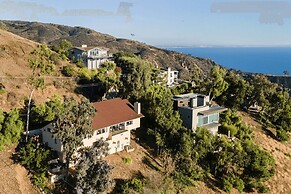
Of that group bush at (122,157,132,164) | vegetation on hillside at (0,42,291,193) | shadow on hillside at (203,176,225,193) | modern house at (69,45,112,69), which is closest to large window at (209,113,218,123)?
vegetation on hillside at (0,42,291,193)

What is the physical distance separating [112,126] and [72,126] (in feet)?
28.2

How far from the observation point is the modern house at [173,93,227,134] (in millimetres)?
44219

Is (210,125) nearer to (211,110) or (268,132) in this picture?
(211,110)

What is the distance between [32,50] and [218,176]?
1588 inches

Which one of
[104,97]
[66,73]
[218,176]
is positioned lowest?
[218,176]

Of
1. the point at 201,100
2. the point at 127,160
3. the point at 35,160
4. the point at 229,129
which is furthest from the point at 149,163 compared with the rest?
the point at 229,129

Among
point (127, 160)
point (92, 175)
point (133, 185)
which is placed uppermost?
point (92, 175)

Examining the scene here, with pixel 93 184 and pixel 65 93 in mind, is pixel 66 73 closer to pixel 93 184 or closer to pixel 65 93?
pixel 65 93

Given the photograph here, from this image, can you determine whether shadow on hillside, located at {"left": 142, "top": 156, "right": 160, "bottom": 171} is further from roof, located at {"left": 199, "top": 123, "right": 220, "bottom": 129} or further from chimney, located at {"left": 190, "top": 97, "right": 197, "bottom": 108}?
chimney, located at {"left": 190, "top": 97, "right": 197, "bottom": 108}

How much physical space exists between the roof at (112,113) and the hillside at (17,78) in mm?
10885

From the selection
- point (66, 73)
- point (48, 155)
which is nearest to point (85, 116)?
point (48, 155)

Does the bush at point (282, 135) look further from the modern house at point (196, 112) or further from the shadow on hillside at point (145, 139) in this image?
the shadow on hillside at point (145, 139)

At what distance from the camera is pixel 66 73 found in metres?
55.9

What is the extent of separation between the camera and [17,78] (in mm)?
48125
